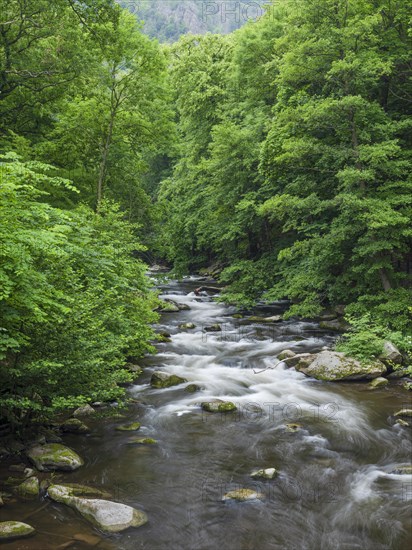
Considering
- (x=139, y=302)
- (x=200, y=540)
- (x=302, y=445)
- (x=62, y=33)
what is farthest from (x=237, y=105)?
(x=200, y=540)

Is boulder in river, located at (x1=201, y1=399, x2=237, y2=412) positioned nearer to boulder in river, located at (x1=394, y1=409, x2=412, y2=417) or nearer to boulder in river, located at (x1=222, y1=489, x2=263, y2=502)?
boulder in river, located at (x1=222, y1=489, x2=263, y2=502)

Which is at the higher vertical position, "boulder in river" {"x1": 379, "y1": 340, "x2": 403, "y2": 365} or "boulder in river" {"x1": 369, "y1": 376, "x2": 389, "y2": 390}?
"boulder in river" {"x1": 379, "y1": 340, "x2": 403, "y2": 365}

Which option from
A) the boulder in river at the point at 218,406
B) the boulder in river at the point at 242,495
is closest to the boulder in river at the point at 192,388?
the boulder in river at the point at 218,406

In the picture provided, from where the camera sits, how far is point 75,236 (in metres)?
9.30

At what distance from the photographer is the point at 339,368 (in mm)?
10484

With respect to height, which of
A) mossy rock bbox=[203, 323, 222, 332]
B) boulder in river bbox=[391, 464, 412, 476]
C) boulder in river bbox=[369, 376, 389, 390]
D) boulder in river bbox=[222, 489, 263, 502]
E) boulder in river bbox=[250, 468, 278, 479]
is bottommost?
boulder in river bbox=[391, 464, 412, 476]

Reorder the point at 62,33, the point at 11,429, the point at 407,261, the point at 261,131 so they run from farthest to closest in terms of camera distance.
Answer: the point at 261,131 → the point at 407,261 → the point at 62,33 → the point at 11,429

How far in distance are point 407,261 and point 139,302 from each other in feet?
34.5

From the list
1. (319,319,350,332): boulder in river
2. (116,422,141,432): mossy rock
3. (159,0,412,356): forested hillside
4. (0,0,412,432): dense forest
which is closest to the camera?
(116,422,141,432): mossy rock

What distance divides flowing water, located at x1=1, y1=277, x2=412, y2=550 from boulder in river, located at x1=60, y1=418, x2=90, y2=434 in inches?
6.1

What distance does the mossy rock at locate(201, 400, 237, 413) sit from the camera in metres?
8.69

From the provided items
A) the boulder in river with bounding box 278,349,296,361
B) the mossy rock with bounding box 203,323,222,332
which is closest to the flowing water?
the boulder in river with bounding box 278,349,296,361

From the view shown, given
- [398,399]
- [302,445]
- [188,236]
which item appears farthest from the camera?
[188,236]

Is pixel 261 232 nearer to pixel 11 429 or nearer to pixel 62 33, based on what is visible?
pixel 62 33
